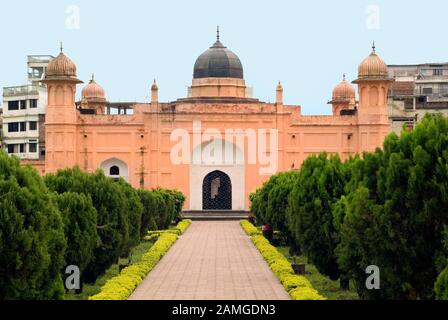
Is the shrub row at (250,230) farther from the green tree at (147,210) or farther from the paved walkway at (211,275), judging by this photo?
the green tree at (147,210)

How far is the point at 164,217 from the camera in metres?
38.1

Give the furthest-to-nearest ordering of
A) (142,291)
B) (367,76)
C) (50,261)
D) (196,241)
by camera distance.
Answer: (367,76) < (196,241) < (142,291) < (50,261)

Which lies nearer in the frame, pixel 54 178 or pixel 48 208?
pixel 48 208

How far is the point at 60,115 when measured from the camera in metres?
48.8

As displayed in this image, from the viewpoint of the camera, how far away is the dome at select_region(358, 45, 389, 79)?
4934 centimetres

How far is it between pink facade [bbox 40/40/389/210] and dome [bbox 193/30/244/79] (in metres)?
3.04

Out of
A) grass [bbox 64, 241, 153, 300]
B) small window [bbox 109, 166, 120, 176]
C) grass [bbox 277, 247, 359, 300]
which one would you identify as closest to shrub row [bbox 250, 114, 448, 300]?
grass [bbox 277, 247, 359, 300]

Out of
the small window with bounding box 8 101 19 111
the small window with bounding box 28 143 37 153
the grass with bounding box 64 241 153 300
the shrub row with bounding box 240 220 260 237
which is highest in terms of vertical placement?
the small window with bounding box 8 101 19 111

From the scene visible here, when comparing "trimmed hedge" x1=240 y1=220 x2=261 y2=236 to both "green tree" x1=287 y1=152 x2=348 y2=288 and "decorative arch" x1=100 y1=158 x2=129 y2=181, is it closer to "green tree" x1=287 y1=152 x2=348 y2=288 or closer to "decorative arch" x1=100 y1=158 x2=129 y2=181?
"decorative arch" x1=100 y1=158 x2=129 y2=181

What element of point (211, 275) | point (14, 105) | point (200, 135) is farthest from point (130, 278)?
point (14, 105)

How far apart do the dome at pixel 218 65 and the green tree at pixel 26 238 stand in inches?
1498
